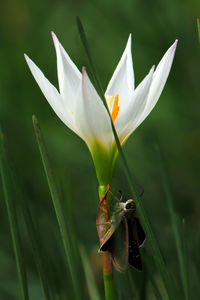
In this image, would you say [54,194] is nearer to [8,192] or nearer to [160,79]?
[8,192]

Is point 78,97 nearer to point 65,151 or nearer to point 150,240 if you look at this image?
point 150,240

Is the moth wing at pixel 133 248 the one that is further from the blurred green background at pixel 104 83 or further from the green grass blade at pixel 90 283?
the blurred green background at pixel 104 83

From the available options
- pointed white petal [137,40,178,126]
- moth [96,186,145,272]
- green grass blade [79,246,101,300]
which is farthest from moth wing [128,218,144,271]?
green grass blade [79,246,101,300]

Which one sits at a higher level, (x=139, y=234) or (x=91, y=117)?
(x=91, y=117)

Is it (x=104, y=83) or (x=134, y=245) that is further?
(x=104, y=83)

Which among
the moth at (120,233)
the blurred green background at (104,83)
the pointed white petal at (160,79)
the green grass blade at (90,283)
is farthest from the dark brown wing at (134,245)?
the blurred green background at (104,83)

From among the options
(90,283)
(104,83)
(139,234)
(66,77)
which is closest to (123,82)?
(66,77)
